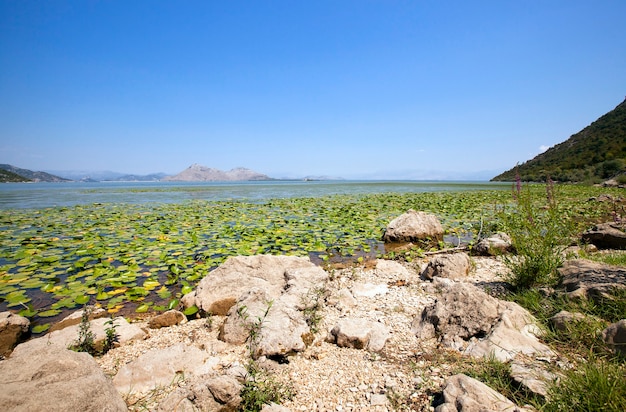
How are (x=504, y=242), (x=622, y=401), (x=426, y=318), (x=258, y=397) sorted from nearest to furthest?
(x=622, y=401) → (x=258, y=397) → (x=426, y=318) → (x=504, y=242)

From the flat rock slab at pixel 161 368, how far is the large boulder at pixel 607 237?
819cm

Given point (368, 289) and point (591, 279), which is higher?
point (591, 279)

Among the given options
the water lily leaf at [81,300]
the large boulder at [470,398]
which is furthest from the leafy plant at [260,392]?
the water lily leaf at [81,300]

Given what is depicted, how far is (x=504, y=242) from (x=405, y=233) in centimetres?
257

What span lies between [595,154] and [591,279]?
5886 centimetres

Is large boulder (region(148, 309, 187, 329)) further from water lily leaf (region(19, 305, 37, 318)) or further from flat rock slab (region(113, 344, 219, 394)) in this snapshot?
water lily leaf (region(19, 305, 37, 318))

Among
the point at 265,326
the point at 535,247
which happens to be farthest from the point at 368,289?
the point at 535,247

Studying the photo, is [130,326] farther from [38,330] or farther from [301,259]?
[301,259]

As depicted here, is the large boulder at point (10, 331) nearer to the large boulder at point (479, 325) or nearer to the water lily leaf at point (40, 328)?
the water lily leaf at point (40, 328)

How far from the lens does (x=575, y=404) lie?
183cm

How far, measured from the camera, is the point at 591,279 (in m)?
3.44

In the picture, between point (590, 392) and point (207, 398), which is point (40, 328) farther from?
point (590, 392)

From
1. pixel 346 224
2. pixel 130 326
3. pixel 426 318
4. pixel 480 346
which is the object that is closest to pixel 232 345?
pixel 130 326

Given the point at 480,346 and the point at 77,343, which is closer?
the point at 480,346
